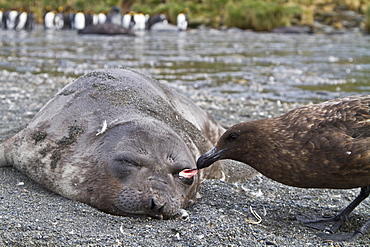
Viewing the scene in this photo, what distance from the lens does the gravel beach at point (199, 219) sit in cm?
341

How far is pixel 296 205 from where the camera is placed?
454 cm

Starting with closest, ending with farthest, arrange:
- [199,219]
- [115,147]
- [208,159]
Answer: [199,219]
[115,147]
[208,159]

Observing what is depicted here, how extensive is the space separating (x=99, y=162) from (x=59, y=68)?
10.6m

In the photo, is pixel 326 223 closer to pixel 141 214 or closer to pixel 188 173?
pixel 188 173

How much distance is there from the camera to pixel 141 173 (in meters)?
3.85

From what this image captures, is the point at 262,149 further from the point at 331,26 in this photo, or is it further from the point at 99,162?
the point at 331,26

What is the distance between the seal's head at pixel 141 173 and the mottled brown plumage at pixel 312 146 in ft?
0.82

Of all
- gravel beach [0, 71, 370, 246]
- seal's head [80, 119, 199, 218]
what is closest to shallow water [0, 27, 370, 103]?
gravel beach [0, 71, 370, 246]

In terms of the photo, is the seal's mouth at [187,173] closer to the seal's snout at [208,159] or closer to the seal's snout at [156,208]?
the seal's snout at [208,159]

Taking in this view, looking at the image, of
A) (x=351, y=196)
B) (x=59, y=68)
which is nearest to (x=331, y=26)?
(x=59, y=68)

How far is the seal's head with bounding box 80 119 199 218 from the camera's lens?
3768mm

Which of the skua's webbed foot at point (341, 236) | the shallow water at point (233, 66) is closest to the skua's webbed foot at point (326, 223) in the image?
the skua's webbed foot at point (341, 236)

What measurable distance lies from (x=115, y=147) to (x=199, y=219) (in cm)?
83

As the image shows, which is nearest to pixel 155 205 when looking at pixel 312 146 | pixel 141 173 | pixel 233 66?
pixel 141 173
